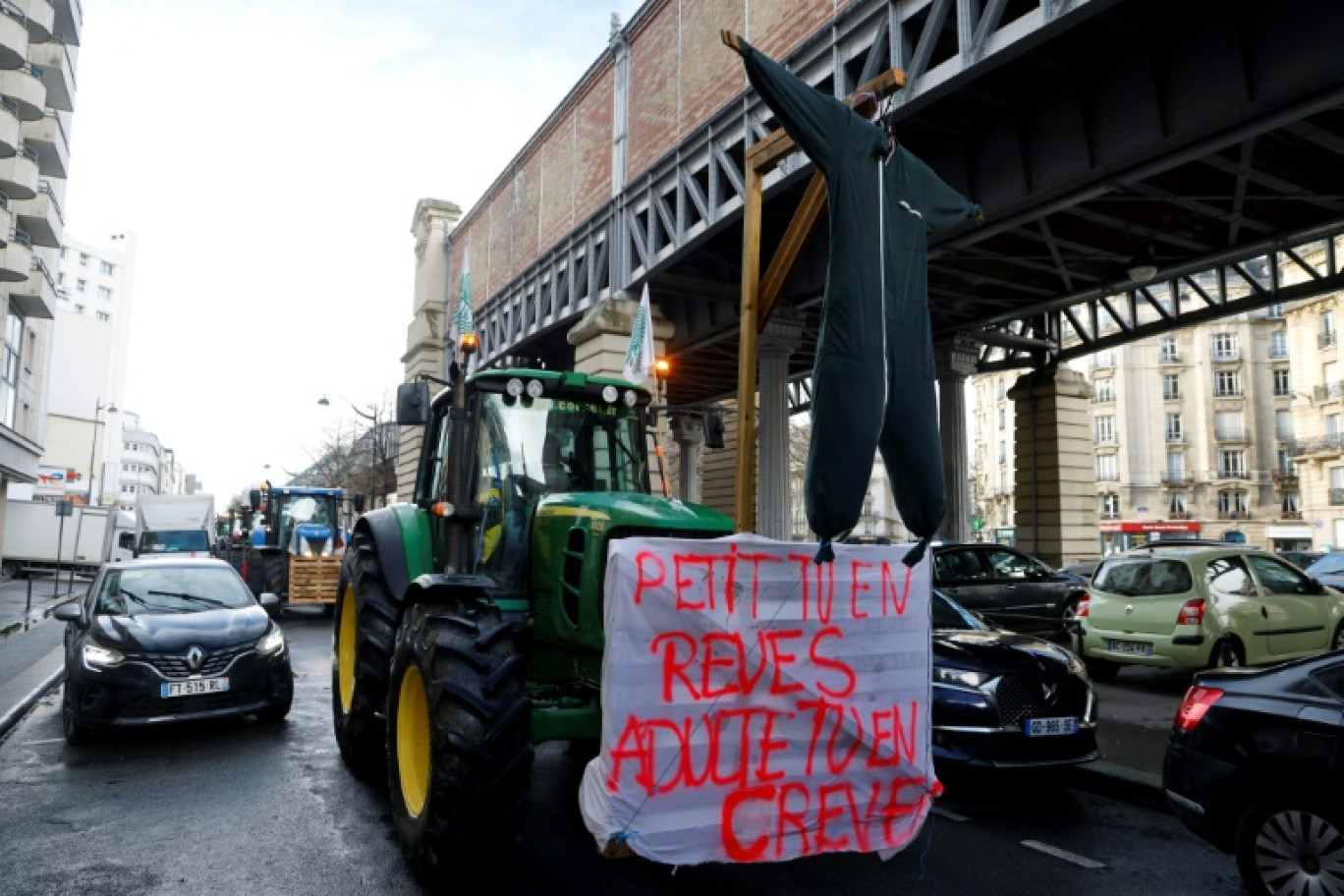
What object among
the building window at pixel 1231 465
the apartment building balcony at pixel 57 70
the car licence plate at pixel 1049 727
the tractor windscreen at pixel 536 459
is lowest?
the car licence plate at pixel 1049 727

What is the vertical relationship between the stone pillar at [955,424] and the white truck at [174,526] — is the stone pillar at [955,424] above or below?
above

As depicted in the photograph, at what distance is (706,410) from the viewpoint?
6293 mm

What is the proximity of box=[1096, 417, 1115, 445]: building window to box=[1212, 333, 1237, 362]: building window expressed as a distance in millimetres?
7955

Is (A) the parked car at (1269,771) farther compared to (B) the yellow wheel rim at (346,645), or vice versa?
(B) the yellow wheel rim at (346,645)

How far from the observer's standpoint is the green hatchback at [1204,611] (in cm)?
1052

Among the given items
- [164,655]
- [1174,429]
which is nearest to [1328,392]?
[1174,429]

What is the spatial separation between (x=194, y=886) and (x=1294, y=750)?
5.39 metres

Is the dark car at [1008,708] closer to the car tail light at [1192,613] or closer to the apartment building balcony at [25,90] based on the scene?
the car tail light at [1192,613]

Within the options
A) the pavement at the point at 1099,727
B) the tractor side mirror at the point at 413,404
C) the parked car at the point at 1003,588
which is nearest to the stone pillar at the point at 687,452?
the parked car at the point at 1003,588

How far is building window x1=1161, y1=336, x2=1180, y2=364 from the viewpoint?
64.2 metres

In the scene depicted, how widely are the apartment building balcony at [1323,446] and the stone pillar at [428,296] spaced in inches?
1978

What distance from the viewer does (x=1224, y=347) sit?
2490 inches

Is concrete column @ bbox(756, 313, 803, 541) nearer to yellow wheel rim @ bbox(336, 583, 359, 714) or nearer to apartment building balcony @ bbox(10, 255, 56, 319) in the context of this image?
yellow wheel rim @ bbox(336, 583, 359, 714)

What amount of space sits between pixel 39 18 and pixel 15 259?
25.5 feet
